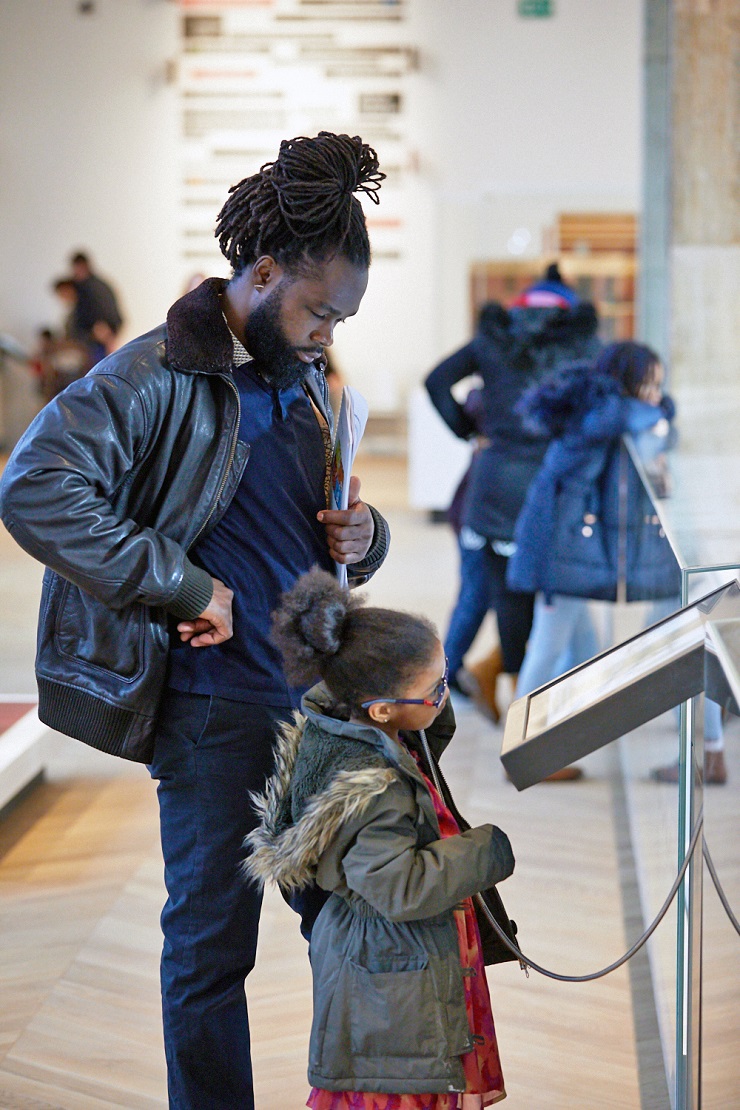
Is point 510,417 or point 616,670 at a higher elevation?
point 616,670

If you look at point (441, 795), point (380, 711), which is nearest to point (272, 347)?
point (380, 711)

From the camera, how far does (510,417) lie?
4734 mm

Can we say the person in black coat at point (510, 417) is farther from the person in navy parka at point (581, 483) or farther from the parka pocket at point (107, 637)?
the parka pocket at point (107, 637)

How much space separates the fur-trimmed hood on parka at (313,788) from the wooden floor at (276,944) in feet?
1.55

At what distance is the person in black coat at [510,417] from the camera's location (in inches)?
Answer: 184

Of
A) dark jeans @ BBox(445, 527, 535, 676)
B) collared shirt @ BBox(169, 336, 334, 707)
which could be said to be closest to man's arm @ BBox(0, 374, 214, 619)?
collared shirt @ BBox(169, 336, 334, 707)

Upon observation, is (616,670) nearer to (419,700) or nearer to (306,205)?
(419,700)

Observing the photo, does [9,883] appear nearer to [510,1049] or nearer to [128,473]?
[510,1049]

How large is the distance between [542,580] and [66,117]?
11752 mm

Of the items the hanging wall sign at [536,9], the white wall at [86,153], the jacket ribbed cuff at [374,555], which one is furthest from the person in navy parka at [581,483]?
the white wall at [86,153]

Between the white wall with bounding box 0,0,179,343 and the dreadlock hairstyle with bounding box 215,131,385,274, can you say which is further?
the white wall with bounding box 0,0,179,343

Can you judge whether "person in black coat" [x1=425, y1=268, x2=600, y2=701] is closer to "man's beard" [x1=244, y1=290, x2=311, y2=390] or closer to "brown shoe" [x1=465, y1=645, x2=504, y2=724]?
"brown shoe" [x1=465, y1=645, x2=504, y2=724]

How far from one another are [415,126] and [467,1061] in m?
13.2

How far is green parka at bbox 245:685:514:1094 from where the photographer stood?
1.67 metres
